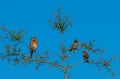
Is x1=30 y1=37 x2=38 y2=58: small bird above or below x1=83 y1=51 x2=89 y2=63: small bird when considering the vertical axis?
above

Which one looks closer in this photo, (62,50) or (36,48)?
(62,50)

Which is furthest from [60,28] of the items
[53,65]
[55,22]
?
[53,65]

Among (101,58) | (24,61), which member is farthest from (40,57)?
(101,58)

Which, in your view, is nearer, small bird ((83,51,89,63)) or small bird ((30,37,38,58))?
small bird ((83,51,89,63))

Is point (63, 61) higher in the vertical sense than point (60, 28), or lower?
lower

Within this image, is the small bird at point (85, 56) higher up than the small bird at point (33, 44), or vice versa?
the small bird at point (33, 44)

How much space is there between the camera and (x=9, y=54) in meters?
22.0

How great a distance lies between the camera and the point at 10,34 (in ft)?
73.0

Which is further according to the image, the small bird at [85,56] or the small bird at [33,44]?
the small bird at [33,44]

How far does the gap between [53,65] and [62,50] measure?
0.71 metres

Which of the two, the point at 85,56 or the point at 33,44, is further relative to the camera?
the point at 33,44

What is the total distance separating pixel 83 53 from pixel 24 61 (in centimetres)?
218

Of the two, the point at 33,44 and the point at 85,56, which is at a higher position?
the point at 33,44

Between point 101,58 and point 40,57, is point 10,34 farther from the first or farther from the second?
point 101,58
